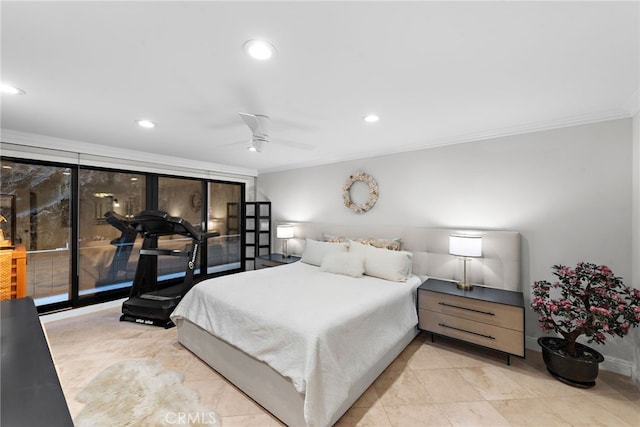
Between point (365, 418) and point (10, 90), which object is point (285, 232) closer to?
point (365, 418)

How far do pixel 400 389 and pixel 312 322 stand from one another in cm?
107

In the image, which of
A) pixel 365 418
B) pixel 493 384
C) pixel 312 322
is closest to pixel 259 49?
pixel 312 322

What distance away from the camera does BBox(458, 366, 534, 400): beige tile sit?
2102 millimetres

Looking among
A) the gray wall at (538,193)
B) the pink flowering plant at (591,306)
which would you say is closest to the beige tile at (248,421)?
the pink flowering plant at (591,306)

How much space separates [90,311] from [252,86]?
158 inches

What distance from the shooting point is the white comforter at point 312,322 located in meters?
1.68

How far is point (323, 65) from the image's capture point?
5.50 feet

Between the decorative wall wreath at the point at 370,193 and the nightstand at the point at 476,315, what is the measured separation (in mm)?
1466

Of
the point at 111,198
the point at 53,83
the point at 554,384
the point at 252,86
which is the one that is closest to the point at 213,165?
the point at 111,198

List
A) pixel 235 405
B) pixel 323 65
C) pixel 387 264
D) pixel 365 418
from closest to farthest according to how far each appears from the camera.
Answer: pixel 323 65
pixel 365 418
pixel 235 405
pixel 387 264

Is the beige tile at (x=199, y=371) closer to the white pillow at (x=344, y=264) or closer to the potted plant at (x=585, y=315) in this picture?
the white pillow at (x=344, y=264)

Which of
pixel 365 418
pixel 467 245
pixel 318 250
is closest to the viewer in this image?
pixel 365 418

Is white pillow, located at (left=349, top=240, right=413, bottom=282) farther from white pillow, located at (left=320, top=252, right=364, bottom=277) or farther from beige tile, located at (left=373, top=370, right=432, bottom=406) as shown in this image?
beige tile, located at (left=373, top=370, right=432, bottom=406)

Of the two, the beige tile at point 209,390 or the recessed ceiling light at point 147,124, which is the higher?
the recessed ceiling light at point 147,124
